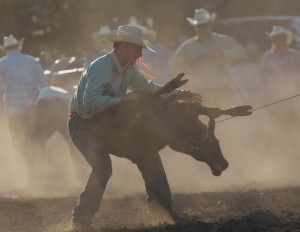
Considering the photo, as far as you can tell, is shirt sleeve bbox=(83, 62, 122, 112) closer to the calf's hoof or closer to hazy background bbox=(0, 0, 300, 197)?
the calf's hoof

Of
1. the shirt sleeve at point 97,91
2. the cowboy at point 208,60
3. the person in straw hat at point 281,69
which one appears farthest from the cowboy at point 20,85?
the shirt sleeve at point 97,91

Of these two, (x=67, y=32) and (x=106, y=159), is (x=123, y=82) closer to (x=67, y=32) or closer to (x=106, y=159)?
(x=106, y=159)

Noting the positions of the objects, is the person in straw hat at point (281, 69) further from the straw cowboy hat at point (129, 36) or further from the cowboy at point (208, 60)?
the straw cowboy hat at point (129, 36)

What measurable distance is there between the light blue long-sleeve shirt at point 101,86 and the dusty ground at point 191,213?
1019 millimetres

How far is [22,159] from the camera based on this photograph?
1344 cm

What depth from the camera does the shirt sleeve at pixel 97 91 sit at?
325 inches

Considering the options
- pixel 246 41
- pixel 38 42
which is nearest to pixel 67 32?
pixel 38 42

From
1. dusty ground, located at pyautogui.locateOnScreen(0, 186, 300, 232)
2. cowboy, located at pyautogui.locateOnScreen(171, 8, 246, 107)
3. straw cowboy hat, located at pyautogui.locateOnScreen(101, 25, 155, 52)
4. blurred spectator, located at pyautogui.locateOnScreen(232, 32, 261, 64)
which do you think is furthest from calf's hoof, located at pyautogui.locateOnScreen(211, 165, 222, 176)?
blurred spectator, located at pyautogui.locateOnScreen(232, 32, 261, 64)

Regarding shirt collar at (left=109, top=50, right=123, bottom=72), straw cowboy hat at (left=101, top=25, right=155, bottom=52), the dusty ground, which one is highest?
straw cowboy hat at (left=101, top=25, right=155, bottom=52)

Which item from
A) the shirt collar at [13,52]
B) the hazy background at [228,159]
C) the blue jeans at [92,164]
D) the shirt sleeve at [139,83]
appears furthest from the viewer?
the shirt collar at [13,52]

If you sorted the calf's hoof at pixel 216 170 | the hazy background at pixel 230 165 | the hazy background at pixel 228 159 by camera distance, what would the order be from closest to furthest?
the calf's hoof at pixel 216 170
the hazy background at pixel 230 165
the hazy background at pixel 228 159

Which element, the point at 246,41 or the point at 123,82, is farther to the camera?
the point at 246,41

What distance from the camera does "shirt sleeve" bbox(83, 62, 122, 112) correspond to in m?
8.27

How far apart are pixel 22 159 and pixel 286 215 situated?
221 inches
